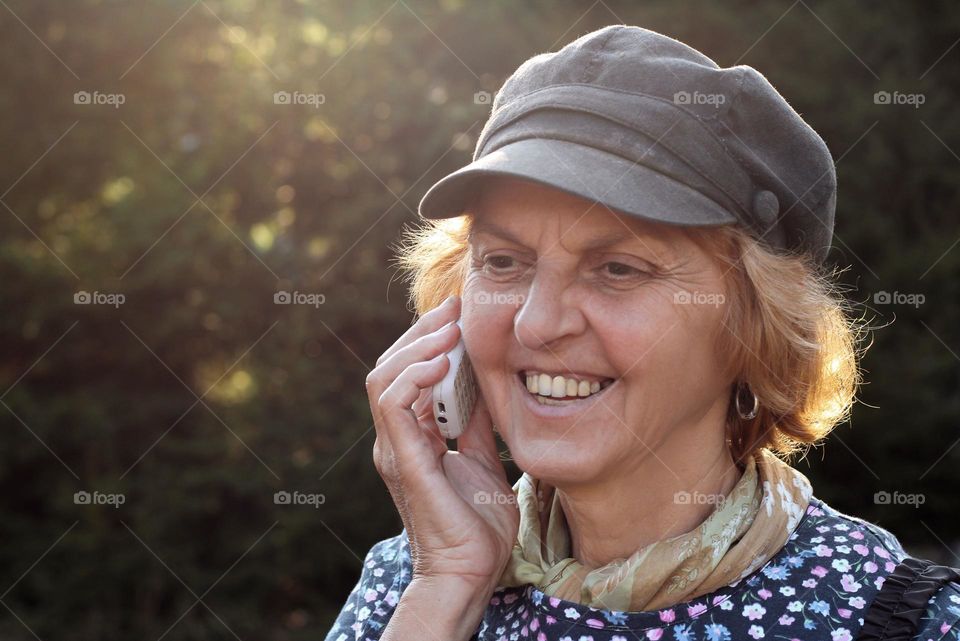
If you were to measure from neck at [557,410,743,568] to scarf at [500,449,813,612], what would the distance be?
A: 1.1 inches

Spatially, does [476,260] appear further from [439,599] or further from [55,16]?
[55,16]

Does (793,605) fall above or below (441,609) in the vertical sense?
below

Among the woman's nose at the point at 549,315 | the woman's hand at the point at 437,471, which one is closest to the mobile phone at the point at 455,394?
the woman's hand at the point at 437,471

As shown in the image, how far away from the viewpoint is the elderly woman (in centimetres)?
170

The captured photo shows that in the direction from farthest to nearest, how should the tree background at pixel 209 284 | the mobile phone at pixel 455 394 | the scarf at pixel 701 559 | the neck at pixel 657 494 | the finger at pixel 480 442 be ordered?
1. the tree background at pixel 209 284
2. the finger at pixel 480 442
3. the mobile phone at pixel 455 394
4. the neck at pixel 657 494
5. the scarf at pixel 701 559

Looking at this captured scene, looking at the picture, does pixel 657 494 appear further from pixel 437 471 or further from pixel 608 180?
pixel 608 180

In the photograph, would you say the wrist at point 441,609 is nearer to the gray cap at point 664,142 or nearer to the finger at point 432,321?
the finger at point 432,321

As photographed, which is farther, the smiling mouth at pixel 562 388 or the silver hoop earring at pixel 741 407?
the silver hoop earring at pixel 741 407

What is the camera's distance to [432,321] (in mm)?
2096

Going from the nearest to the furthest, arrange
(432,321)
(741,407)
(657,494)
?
1. (657,494)
2. (741,407)
3. (432,321)

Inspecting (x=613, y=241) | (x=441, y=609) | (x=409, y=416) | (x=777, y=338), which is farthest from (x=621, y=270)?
(x=441, y=609)

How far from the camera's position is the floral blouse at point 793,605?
167 centimetres

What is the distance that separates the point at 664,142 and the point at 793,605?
80 centimetres

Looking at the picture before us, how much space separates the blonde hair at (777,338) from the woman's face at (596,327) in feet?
0.15
